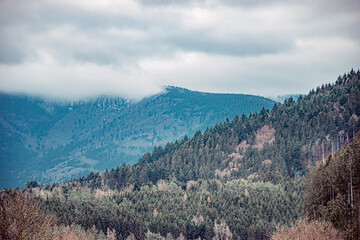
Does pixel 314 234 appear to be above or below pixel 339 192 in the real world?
below

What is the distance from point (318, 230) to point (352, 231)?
253 inches

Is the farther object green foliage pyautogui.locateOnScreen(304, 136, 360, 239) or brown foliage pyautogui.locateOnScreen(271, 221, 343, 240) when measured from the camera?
green foliage pyautogui.locateOnScreen(304, 136, 360, 239)

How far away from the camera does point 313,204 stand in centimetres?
12175

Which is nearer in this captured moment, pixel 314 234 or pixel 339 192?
pixel 314 234

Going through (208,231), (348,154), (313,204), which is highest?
(348,154)

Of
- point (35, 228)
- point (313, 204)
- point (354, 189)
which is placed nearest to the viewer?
point (35, 228)

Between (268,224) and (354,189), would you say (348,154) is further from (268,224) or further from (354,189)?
→ (268,224)

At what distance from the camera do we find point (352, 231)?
79.0 metres

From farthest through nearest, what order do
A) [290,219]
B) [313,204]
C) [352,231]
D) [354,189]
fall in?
[290,219]
[313,204]
[354,189]
[352,231]

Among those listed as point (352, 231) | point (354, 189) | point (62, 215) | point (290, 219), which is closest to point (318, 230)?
point (352, 231)

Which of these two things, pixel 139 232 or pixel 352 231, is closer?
pixel 352 231

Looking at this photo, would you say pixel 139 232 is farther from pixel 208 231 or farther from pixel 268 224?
pixel 268 224

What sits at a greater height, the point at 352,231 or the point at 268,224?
the point at 352,231

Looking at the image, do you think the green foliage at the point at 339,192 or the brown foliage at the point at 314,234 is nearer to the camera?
the brown foliage at the point at 314,234
